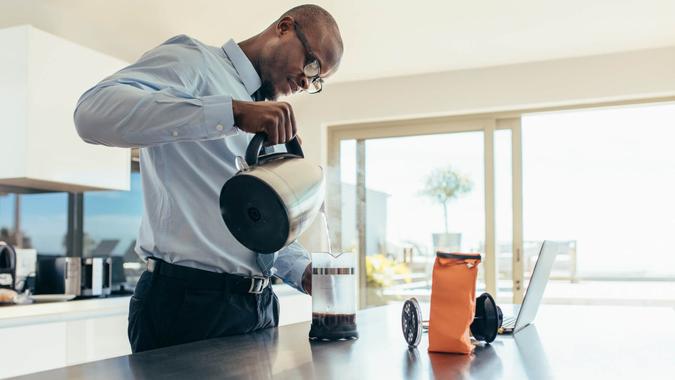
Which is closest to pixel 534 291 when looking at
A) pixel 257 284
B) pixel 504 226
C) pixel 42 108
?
pixel 257 284

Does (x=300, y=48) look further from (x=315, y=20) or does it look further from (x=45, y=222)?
(x=45, y=222)

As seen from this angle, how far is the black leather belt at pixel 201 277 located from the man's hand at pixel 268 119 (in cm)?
34

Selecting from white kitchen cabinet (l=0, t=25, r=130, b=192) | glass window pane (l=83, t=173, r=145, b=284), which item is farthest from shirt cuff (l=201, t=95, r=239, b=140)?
glass window pane (l=83, t=173, r=145, b=284)

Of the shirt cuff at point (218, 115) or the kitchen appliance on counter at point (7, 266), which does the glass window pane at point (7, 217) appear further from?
the shirt cuff at point (218, 115)

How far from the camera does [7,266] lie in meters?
2.99

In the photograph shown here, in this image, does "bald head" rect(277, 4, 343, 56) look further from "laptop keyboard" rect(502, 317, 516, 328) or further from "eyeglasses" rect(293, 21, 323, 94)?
"laptop keyboard" rect(502, 317, 516, 328)

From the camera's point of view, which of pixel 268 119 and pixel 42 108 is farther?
pixel 42 108

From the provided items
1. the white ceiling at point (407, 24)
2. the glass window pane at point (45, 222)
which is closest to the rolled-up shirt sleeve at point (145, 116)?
the white ceiling at point (407, 24)

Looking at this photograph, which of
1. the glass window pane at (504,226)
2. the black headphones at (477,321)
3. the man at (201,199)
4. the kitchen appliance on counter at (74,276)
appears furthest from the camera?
the glass window pane at (504,226)

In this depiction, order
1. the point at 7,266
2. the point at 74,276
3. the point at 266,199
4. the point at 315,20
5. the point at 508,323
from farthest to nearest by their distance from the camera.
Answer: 1. the point at 74,276
2. the point at 7,266
3. the point at 508,323
4. the point at 315,20
5. the point at 266,199

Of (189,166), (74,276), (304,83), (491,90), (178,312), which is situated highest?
(491,90)

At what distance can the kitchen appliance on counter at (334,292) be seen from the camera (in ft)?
4.32

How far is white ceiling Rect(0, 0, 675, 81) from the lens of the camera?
3514 millimetres

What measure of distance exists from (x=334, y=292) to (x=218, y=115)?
413mm
